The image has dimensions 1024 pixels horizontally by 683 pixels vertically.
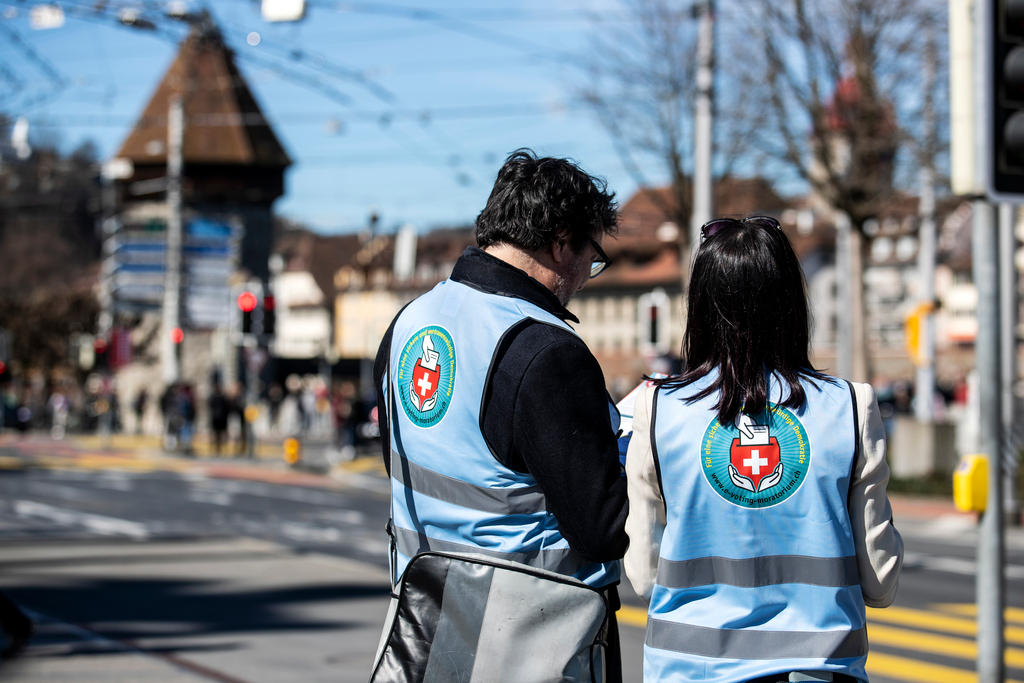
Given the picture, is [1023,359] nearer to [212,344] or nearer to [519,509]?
[212,344]

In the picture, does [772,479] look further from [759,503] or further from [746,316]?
[746,316]

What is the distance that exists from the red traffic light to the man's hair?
2375cm

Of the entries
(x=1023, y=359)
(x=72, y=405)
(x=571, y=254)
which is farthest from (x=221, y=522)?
(x=1023, y=359)

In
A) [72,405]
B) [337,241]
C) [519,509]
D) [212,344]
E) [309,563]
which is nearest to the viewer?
[519,509]

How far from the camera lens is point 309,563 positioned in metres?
11.8

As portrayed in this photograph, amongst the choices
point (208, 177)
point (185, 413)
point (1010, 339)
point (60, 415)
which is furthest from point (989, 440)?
point (208, 177)

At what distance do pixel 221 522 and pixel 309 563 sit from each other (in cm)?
464

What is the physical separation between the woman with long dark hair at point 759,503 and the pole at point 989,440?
140 inches

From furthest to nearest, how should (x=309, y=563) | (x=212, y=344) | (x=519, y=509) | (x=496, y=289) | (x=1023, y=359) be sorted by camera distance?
(x=1023, y=359), (x=212, y=344), (x=309, y=563), (x=496, y=289), (x=519, y=509)

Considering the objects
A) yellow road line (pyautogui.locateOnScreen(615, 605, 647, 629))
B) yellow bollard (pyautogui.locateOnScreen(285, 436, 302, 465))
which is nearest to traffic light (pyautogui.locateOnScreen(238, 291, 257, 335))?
yellow bollard (pyautogui.locateOnScreen(285, 436, 302, 465))

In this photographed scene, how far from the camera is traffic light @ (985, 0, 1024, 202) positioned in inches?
189

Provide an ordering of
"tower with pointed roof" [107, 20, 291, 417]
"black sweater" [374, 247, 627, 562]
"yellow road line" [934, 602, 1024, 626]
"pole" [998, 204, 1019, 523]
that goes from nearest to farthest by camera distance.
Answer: "black sweater" [374, 247, 627, 562] < "yellow road line" [934, 602, 1024, 626] < "pole" [998, 204, 1019, 523] < "tower with pointed roof" [107, 20, 291, 417]

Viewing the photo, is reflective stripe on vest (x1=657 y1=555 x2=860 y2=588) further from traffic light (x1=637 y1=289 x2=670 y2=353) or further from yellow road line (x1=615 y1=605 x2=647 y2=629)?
traffic light (x1=637 y1=289 x2=670 y2=353)

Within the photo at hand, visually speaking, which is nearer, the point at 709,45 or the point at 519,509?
the point at 519,509
